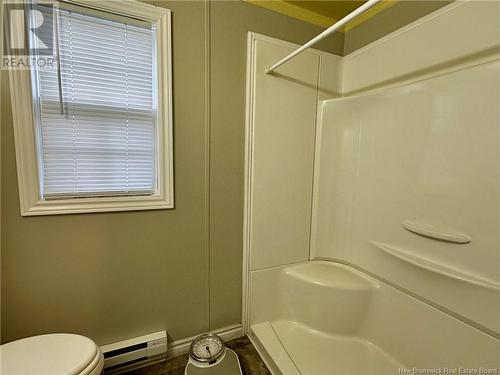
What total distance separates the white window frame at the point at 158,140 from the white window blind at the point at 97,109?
42 millimetres

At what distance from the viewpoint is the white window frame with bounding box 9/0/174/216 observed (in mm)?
1049

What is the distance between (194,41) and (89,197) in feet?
3.51

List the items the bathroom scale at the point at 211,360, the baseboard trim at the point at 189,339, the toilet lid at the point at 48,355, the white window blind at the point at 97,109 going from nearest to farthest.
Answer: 1. the toilet lid at the point at 48,355
2. the white window blind at the point at 97,109
3. the bathroom scale at the point at 211,360
4. the baseboard trim at the point at 189,339

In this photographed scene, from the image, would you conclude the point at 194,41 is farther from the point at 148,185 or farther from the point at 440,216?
the point at 440,216

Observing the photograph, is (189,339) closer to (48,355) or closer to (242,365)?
(242,365)

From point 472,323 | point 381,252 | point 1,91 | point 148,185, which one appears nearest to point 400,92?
point 381,252

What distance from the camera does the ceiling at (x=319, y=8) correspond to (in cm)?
150

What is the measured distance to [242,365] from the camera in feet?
4.56

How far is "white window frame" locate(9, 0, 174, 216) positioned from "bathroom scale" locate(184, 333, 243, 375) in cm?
86

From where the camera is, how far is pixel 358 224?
154 cm

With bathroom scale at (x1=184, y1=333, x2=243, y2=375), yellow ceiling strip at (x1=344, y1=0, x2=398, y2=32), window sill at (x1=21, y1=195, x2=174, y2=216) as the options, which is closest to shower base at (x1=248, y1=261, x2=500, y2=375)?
bathroom scale at (x1=184, y1=333, x2=243, y2=375)

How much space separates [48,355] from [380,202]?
5.97ft

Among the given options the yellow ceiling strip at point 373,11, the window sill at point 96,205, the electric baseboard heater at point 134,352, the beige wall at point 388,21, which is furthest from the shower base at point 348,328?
the yellow ceiling strip at point 373,11

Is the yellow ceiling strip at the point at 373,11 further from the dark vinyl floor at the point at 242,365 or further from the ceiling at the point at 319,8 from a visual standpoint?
the dark vinyl floor at the point at 242,365
